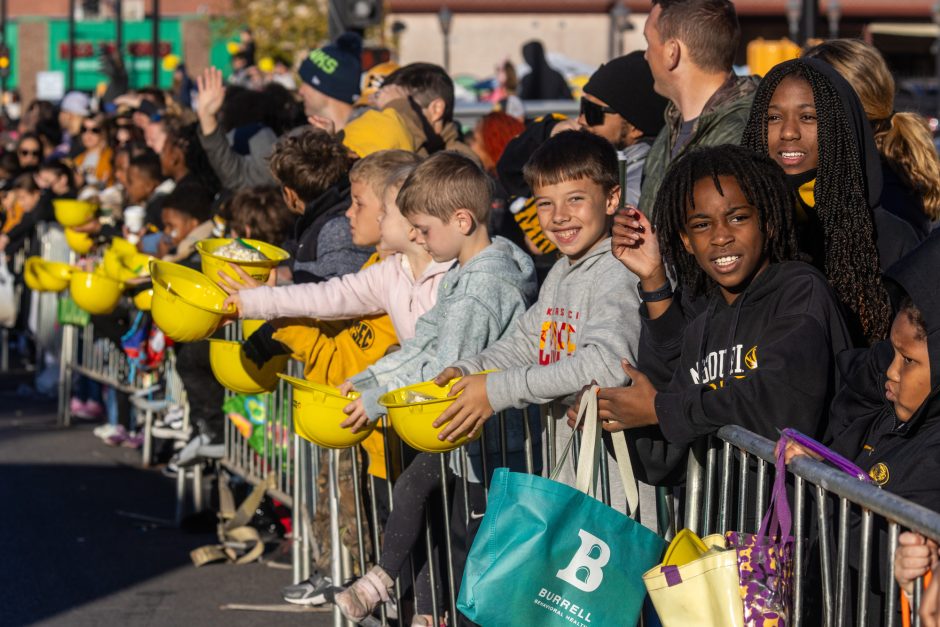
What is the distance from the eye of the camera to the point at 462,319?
4824 millimetres

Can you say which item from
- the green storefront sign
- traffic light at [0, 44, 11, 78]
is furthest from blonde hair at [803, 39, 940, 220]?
the green storefront sign

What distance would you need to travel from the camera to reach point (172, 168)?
397 inches

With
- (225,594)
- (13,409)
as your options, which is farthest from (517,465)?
(13,409)

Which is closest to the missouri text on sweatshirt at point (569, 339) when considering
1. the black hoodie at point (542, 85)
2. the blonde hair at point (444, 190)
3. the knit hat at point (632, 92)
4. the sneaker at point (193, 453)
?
the blonde hair at point (444, 190)

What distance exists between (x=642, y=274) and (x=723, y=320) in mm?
390

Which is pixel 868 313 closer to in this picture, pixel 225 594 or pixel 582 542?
pixel 582 542

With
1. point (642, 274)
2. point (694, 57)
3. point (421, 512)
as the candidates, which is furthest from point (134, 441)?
point (642, 274)

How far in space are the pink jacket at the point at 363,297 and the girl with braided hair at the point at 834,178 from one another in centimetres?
152

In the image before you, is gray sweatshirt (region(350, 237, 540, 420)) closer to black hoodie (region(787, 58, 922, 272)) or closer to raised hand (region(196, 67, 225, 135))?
black hoodie (region(787, 58, 922, 272))

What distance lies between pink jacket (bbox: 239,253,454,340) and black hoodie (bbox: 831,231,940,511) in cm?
222

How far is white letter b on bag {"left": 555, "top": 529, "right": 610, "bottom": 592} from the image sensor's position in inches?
135

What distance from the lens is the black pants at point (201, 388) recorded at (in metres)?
8.01

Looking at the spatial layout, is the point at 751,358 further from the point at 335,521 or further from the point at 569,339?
the point at 335,521

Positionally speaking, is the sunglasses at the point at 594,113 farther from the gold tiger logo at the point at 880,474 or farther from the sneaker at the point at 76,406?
the sneaker at the point at 76,406
